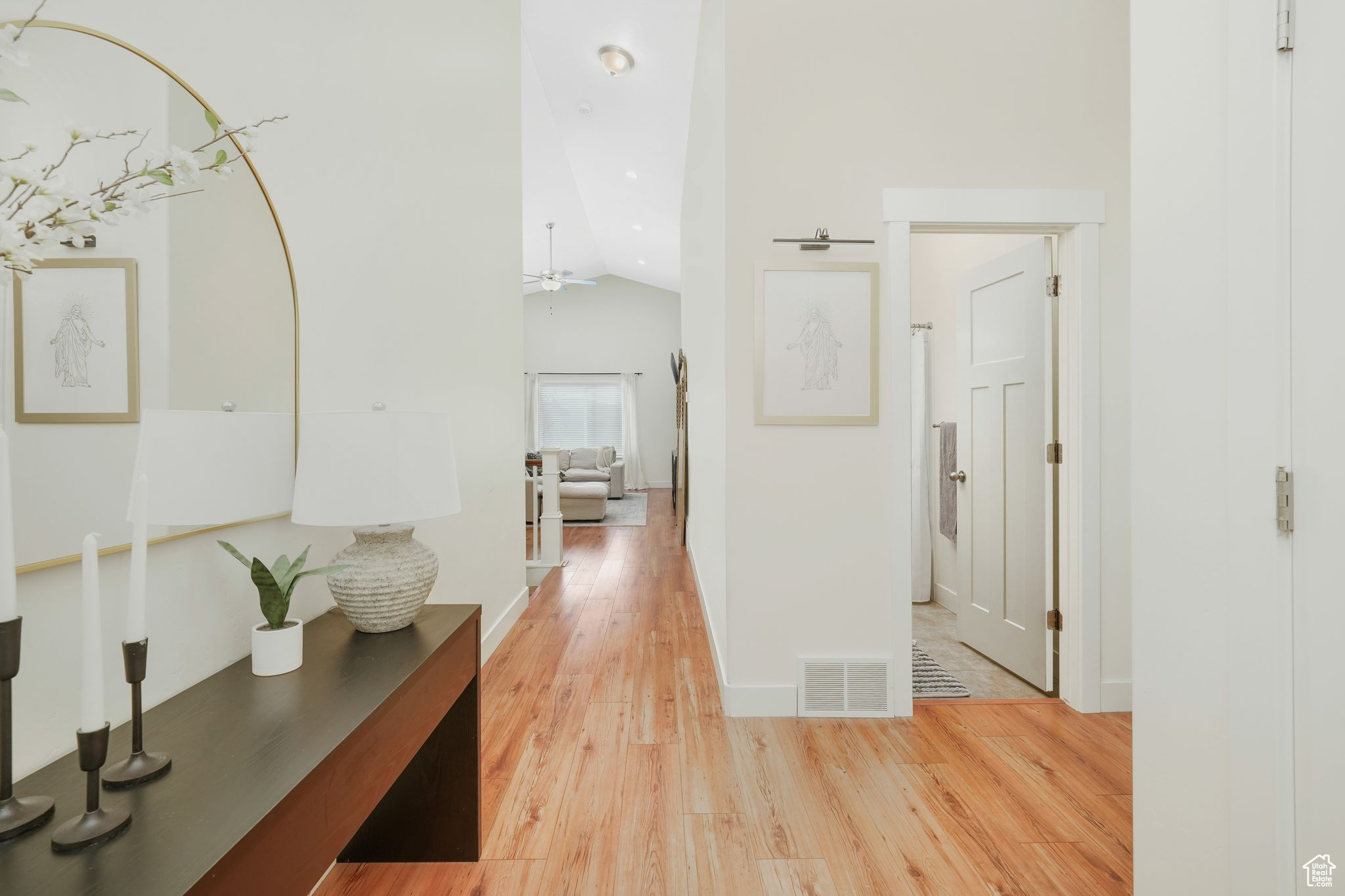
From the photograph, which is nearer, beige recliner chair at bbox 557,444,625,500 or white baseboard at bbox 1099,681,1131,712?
white baseboard at bbox 1099,681,1131,712

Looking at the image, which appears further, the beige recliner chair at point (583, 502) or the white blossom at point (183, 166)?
the beige recliner chair at point (583, 502)

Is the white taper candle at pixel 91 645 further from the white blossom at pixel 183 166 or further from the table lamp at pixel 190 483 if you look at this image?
the white blossom at pixel 183 166

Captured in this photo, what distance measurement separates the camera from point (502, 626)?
3037mm

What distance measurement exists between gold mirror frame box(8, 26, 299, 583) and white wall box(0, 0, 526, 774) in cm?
2

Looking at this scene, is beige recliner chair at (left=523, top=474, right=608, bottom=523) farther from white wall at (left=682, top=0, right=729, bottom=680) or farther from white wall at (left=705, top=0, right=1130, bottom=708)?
white wall at (left=705, top=0, right=1130, bottom=708)

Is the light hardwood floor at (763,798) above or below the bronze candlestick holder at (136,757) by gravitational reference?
below

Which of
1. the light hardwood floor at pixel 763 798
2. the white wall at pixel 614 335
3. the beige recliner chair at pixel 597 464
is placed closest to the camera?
the light hardwood floor at pixel 763 798

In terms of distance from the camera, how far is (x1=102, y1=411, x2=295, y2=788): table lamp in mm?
728

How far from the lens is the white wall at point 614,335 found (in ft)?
32.9

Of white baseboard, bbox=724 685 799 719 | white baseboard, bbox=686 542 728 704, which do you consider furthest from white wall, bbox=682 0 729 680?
white baseboard, bbox=724 685 799 719

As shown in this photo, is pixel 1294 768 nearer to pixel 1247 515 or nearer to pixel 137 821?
pixel 1247 515

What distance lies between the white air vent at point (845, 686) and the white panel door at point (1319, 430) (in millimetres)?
1441

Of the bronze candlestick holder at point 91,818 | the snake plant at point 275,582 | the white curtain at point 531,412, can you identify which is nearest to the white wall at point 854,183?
the snake plant at point 275,582

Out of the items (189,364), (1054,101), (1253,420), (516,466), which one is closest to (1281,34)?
(1253,420)
